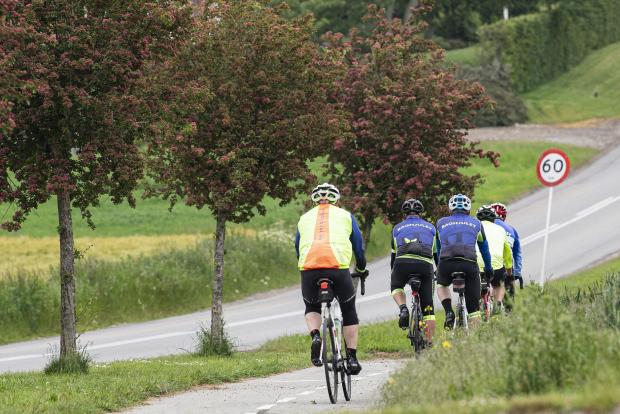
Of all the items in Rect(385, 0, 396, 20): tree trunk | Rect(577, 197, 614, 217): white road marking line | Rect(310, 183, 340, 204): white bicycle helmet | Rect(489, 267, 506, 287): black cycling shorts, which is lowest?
Rect(489, 267, 506, 287): black cycling shorts

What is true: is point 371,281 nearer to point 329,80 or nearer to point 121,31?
point 329,80

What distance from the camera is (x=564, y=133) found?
51781mm

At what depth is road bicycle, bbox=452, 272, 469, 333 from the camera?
15820 millimetres

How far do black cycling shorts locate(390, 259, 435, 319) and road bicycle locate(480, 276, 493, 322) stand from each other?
2.11 metres

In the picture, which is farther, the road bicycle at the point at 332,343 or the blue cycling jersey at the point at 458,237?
the blue cycling jersey at the point at 458,237

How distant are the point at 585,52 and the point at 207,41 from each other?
55.1 metres

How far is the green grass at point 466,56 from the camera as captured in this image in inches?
2473

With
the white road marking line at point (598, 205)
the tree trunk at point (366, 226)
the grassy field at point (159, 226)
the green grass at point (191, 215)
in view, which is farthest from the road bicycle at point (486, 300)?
the white road marking line at point (598, 205)

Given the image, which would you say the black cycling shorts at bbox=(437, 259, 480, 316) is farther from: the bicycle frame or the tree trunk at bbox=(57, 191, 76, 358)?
the tree trunk at bbox=(57, 191, 76, 358)

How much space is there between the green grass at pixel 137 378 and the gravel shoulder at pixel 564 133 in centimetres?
2961

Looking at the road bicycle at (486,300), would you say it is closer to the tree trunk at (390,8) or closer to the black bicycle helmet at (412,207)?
the black bicycle helmet at (412,207)

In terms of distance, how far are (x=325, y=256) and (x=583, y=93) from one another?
53.3 m

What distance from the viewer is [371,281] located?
1238 inches

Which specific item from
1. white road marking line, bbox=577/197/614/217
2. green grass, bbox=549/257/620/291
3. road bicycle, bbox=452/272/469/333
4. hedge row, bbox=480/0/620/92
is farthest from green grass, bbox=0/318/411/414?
hedge row, bbox=480/0/620/92
